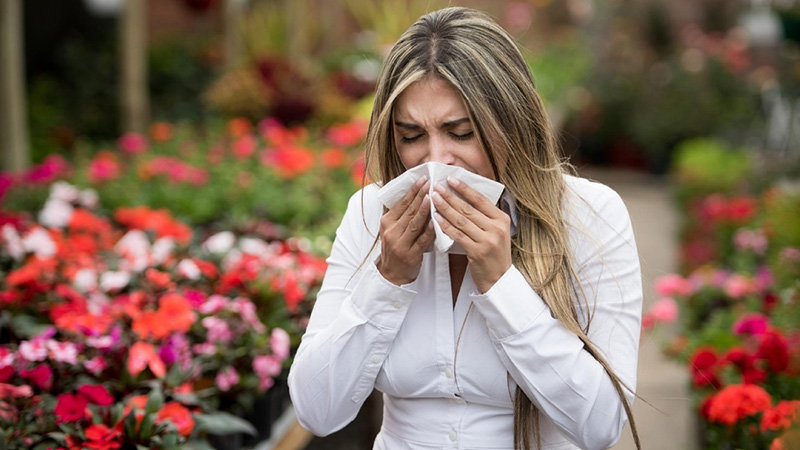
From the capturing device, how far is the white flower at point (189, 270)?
115 inches

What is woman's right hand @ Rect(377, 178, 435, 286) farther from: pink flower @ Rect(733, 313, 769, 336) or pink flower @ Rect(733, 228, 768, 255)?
pink flower @ Rect(733, 228, 768, 255)

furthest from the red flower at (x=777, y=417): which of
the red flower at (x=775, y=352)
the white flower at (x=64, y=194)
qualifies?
the white flower at (x=64, y=194)

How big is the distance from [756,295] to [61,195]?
320 cm

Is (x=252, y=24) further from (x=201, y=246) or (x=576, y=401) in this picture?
(x=576, y=401)

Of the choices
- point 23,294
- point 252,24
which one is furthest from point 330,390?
point 252,24

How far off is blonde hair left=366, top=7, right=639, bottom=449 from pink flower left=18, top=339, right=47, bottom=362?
Answer: 3.38ft

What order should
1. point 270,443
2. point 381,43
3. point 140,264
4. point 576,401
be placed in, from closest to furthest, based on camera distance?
point 576,401 → point 270,443 → point 140,264 → point 381,43

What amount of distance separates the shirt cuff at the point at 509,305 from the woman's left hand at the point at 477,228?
2 centimetres

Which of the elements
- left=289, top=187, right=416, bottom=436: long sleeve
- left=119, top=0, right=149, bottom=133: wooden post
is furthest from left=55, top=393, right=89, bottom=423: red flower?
left=119, top=0, right=149, bottom=133: wooden post

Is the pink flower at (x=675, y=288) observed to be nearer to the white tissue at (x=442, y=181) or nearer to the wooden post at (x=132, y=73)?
the white tissue at (x=442, y=181)

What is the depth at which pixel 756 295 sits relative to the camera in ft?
12.8

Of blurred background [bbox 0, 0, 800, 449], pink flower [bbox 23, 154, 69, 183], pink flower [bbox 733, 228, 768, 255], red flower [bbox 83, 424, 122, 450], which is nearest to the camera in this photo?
red flower [bbox 83, 424, 122, 450]

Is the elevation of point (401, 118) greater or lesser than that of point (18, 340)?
greater

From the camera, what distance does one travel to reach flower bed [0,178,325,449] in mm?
2053
